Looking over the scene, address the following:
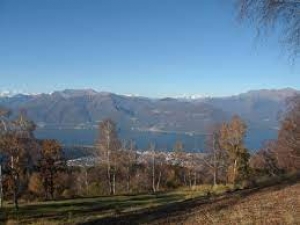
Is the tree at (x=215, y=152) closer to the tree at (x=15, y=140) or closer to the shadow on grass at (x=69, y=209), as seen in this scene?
the shadow on grass at (x=69, y=209)

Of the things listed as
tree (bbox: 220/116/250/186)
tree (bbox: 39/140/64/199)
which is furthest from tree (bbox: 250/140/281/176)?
tree (bbox: 39/140/64/199)

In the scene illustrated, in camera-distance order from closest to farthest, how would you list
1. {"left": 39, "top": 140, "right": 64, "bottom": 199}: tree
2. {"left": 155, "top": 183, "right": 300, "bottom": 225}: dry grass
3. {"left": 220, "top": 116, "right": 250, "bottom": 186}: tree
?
{"left": 155, "top": 183, "right": 300, "bottom": 225}: dry grass, {"left": 220, "top": 116, "right": 250, "bottom": 186}: tree, {"left": 39, "top": 140, "right": 64, "bottom": 199}: tree

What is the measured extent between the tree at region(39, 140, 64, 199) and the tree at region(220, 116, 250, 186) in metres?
21.4

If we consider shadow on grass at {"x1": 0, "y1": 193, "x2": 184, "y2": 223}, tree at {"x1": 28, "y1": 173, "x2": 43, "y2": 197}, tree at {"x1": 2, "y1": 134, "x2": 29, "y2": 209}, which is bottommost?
tree at {"x1": 28, "y1": 173, "x2": 43, "y2": 197}

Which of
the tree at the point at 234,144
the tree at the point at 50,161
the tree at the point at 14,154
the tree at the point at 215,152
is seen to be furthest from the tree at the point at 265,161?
the tree at the point at 14,154

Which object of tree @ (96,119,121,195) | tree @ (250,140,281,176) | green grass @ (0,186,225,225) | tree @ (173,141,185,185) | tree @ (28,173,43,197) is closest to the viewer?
green grass @ (0,186,225,225)

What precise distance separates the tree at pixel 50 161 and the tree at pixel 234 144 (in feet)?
70.3

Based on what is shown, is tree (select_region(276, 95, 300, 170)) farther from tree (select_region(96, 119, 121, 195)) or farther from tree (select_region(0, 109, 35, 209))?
tree (select_region(0, 109, 35, 209))

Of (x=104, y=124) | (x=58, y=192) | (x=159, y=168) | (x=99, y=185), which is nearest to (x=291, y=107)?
(x=104, y=124)

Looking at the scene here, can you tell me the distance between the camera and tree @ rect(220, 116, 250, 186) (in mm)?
58969

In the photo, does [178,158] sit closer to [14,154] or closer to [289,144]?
[289,144]

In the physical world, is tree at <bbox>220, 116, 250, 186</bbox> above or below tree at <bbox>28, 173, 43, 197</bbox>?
above

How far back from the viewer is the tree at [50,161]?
59.5 meters

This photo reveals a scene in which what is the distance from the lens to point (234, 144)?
6053 cm
